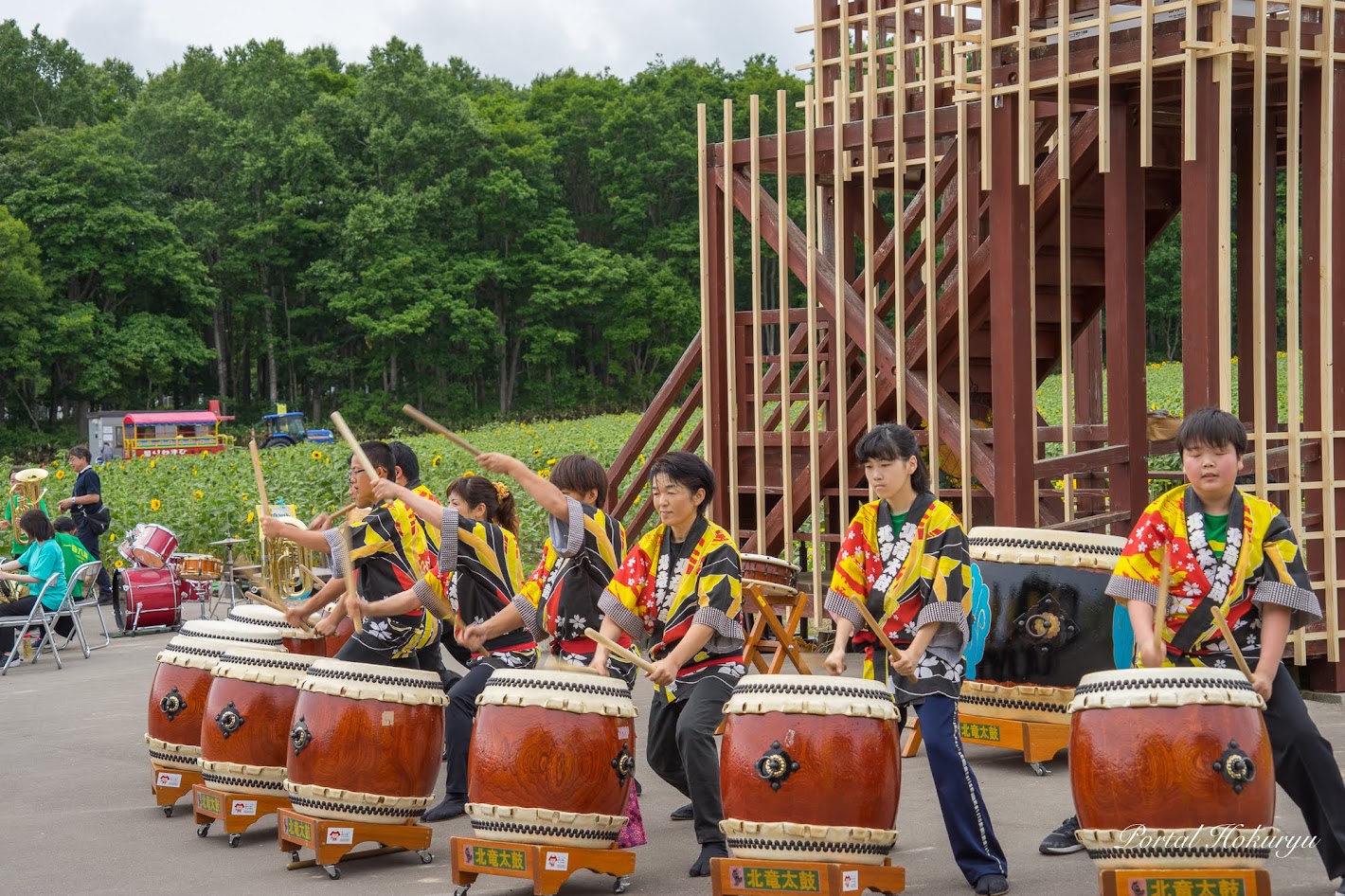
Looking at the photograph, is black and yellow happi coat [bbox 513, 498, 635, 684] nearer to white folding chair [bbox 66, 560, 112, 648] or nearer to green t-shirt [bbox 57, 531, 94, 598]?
white folding chair [bbox 66, 560, 112, 648]

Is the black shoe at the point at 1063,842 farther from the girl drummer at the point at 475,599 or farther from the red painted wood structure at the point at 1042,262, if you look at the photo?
the red painted wood structure at the point at 1042,262

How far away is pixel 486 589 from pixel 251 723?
1170 mm

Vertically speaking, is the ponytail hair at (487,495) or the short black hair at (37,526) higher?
the ponytail hair at (487,495)

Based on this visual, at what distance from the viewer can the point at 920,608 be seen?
18.8 feet

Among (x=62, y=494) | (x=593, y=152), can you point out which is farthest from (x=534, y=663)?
(x=593, y=152)

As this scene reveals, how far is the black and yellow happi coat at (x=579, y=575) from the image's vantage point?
642 cm

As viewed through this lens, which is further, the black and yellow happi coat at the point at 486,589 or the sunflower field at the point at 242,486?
the sunflower field at the point at 242,486

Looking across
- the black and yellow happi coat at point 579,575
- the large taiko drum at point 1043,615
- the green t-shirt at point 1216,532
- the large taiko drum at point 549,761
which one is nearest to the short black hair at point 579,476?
the black and yellow happi coat at point 579,575

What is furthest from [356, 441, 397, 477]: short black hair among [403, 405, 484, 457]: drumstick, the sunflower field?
the sunflower field

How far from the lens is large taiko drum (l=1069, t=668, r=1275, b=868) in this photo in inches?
188

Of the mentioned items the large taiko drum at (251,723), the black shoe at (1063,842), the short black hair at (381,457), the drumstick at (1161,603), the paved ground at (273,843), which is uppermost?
the short black hair at (381,457)

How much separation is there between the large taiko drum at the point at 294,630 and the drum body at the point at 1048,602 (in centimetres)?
324

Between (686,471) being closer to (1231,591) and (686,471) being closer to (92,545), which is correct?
(1231,591)

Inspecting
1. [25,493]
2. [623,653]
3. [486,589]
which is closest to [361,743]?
[486,589]
